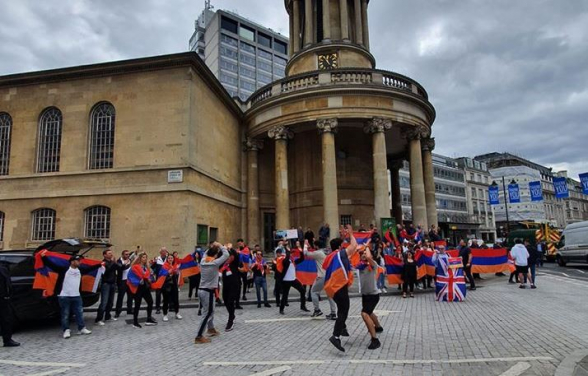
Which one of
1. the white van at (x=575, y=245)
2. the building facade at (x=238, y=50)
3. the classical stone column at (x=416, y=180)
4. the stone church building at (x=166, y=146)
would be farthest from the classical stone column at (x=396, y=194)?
the building facade at (x=238, y=50)

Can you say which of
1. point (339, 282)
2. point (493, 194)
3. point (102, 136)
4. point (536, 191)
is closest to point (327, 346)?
point (339, 282)

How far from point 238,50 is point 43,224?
243 feet

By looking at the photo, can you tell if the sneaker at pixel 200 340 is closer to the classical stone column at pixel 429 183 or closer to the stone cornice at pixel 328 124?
the stone cornice at pixel 328 124

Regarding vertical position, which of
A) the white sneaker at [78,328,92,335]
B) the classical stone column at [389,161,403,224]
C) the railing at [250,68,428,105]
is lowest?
the white sneaker at [78,328,92,335]

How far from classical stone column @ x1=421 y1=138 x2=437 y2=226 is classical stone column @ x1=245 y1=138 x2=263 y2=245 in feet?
38.4

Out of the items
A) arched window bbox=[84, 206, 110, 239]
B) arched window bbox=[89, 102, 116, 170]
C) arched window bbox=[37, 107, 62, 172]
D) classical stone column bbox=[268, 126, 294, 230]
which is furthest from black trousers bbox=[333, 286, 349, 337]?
arched window bbox=[37, 107, 62, 172]

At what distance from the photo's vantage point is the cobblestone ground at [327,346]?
568 cm

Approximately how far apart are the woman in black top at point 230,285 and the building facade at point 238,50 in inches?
2994

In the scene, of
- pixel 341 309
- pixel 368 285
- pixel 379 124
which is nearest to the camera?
pixel 341 309

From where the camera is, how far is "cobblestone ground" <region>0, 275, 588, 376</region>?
224 inches

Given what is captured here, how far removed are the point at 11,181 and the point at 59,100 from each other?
5010mm

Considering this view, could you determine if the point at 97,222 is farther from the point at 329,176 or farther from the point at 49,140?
the point at 329,176

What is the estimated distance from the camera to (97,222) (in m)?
18.6

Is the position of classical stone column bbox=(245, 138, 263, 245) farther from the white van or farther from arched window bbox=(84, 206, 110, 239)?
the white van
